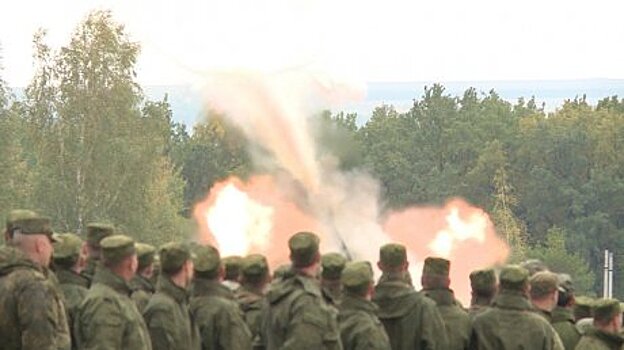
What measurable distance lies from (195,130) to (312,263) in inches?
3118

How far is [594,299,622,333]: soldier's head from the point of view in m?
15.5

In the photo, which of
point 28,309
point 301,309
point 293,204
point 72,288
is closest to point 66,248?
point 72,288

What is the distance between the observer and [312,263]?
48.6 ft

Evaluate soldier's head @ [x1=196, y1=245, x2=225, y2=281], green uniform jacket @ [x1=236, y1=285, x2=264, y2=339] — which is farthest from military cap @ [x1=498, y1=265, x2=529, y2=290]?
soldier's head @ [x1=196, y1=245, x2=225, y2=281]

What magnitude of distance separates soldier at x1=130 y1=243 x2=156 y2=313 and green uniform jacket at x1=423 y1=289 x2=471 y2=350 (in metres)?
2.34

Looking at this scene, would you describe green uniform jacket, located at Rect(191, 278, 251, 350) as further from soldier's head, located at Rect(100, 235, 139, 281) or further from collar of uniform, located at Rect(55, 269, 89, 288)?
soldier's head, located at Rect(100, 235, 139, 281)

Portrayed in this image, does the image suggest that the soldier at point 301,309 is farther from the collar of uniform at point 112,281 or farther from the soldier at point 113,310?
the collar of uniform at point 112,281

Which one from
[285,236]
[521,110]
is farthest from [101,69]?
[521,110]

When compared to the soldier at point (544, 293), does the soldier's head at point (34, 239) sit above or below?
above

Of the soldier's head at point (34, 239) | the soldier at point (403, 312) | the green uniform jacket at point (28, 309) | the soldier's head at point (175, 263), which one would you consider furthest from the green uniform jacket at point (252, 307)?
the green uniform jacket at point (28, 309)

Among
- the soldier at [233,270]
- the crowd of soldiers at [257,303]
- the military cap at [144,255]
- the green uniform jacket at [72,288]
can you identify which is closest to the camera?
the crowd of soldiers at [257,303]

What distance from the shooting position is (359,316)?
591 inches

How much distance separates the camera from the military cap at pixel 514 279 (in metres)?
15.4

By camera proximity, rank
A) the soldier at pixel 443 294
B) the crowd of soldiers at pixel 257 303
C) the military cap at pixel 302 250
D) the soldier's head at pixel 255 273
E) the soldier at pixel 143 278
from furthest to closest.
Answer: the soldier's head at pixel 255 273
the soldier at pixel 443 294
the soldier at pixel 143 278
the military cap at pixel 302 250
the crowd of soldiers at pixel 257 303
